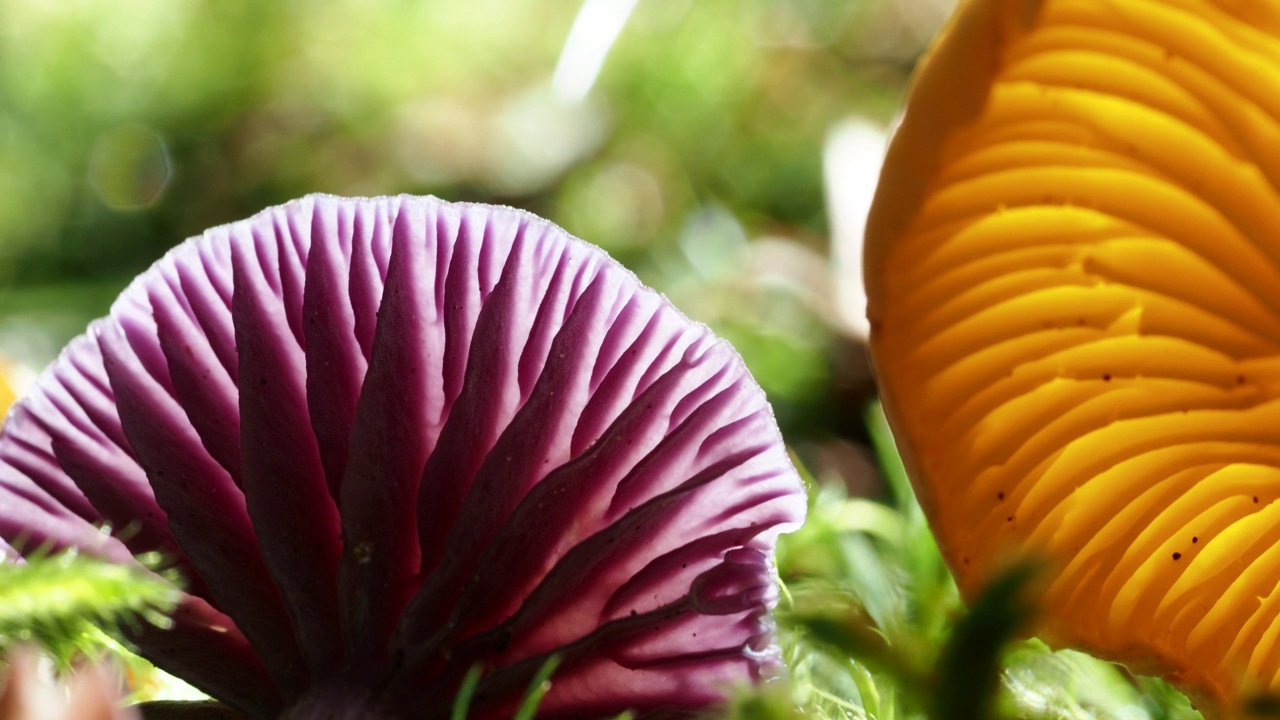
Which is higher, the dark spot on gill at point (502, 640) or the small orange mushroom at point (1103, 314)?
the small orange mushroom at point (1103, 314)

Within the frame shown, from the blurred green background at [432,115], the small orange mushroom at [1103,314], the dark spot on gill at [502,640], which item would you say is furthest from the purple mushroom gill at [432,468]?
the blurred green background at [432,115]

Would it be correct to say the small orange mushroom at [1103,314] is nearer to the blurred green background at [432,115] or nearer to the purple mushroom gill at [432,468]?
the purple mushroom gill at [432,468]

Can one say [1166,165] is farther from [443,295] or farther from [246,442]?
[246,442]

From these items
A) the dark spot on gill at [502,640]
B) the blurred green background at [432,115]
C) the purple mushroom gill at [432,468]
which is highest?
the blurred green background at [432,115]

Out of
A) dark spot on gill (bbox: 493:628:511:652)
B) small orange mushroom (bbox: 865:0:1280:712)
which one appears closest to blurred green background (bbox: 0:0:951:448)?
small orange mushroom (bbox: 865:0:1280:712)

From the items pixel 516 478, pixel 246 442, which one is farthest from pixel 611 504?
pixel 246 442

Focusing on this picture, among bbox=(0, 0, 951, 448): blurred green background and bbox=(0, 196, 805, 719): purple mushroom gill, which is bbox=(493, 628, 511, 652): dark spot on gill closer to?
bbox=(0, 196, 805, 719): purple mushroom gill

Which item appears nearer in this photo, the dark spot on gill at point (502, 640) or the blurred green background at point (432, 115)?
the dark spot on gill at point (502, 640)
